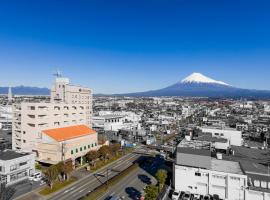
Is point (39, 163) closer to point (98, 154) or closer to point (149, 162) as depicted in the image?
point (98, 154)

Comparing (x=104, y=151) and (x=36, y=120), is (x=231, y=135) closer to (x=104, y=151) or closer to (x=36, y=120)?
(x=104, y=151)

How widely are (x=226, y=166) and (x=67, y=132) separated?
79.3ft

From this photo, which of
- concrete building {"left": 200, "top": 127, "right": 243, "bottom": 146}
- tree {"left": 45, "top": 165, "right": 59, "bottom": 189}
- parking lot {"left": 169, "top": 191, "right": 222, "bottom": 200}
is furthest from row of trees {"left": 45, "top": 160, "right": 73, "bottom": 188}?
concrete building {"left": 200, "top": 127, "right": 243, "bottom": 146}

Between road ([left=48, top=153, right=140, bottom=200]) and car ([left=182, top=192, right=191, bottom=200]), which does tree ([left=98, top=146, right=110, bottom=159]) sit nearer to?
road ([left=48, top=153, right=140, bottom=200])

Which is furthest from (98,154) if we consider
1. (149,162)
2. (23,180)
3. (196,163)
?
(196,163)

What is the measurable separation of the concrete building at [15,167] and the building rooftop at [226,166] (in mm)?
22233

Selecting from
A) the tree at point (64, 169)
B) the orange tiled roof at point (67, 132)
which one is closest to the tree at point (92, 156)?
the orange tiled roof at point (67, 132)

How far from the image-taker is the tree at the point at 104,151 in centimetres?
3798

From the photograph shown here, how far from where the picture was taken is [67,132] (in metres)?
38.5

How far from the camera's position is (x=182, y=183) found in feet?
88.1

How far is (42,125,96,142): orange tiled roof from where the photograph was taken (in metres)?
35.2

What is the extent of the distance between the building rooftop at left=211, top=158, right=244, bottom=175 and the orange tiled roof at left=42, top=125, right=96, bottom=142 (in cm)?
2094

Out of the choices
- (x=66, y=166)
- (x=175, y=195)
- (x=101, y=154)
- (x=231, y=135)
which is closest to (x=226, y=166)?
(x=175, y=195)

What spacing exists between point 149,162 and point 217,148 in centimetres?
1096
